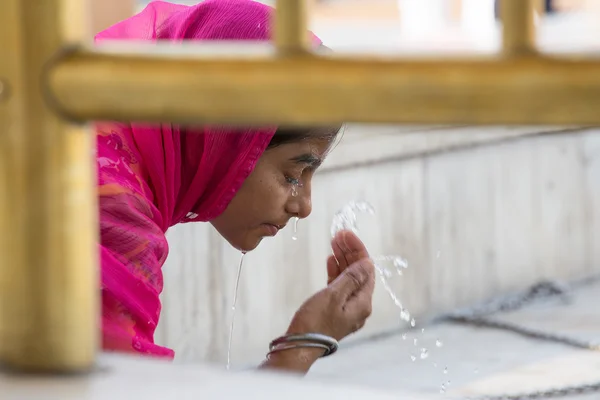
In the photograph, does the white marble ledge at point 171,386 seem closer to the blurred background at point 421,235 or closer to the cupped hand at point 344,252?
the cupped hand at point 344,252

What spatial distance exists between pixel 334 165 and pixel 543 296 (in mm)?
1412

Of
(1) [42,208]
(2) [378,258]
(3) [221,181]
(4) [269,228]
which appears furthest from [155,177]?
(2) [378,258]

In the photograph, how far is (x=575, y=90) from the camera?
1.83 feet

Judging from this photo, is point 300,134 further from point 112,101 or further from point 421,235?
point 421,235

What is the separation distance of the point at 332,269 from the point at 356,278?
11cm

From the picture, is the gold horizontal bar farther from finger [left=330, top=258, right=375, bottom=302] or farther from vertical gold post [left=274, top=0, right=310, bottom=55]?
finger [left=330, top=258, right=375, bottom=302]

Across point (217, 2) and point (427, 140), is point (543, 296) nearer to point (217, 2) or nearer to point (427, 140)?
point (427, 140)

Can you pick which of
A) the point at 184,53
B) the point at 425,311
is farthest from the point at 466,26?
the point at 184,53

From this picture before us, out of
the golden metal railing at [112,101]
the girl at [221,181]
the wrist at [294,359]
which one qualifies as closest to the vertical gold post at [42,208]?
the golden metal railing at [112,101]

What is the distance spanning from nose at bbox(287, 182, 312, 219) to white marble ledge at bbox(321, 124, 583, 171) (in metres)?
1.79

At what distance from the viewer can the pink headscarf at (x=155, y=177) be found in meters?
1.60

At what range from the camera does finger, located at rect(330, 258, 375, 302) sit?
2.00 m

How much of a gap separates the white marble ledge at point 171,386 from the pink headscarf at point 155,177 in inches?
34.4

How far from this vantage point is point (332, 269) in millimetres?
2125
